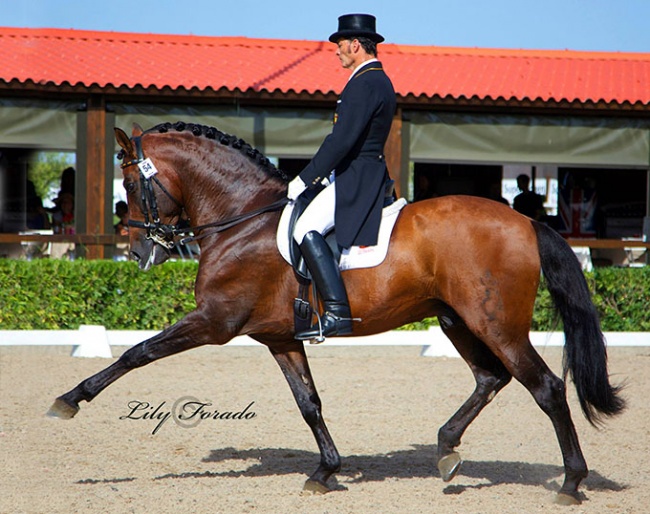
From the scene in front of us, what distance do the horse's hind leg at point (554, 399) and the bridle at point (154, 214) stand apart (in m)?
1.75

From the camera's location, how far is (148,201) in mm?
5750

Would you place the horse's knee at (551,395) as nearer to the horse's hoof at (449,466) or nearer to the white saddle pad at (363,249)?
the horse's hoof at (449,466)

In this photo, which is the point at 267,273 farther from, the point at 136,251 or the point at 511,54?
the point at 511,54

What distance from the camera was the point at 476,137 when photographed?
1309cm

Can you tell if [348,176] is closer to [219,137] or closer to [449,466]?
[219,137]

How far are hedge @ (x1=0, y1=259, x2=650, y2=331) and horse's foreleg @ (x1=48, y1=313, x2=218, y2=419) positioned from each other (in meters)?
5.79

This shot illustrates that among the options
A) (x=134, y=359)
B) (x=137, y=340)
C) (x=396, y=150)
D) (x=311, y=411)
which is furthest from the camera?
(x=396, y=150)

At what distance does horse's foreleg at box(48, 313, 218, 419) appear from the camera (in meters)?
5.32

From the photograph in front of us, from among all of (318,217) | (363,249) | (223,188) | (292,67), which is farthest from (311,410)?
(292,67)

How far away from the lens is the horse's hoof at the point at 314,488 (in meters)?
5.48

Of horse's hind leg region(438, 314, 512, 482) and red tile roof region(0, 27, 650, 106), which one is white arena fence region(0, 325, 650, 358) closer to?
red tile roof region(0, 27, 650, 106)

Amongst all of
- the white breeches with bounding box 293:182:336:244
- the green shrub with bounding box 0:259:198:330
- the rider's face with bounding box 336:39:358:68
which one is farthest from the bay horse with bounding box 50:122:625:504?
the green shrub with bounding box 0:259:198:330

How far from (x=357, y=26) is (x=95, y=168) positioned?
744cm

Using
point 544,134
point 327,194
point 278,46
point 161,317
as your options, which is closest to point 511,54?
point 544,134
